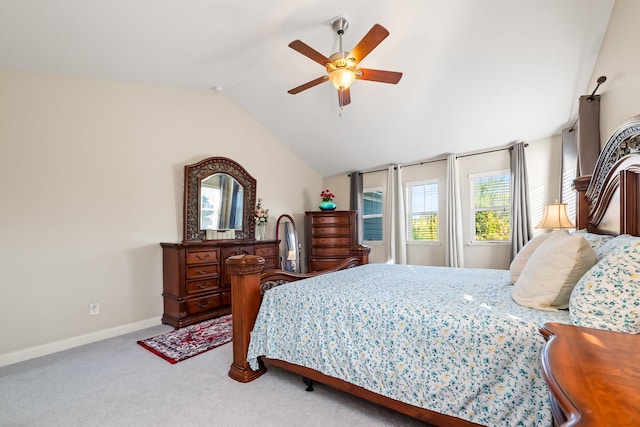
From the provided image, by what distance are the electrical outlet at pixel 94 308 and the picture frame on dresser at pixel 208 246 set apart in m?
0.68

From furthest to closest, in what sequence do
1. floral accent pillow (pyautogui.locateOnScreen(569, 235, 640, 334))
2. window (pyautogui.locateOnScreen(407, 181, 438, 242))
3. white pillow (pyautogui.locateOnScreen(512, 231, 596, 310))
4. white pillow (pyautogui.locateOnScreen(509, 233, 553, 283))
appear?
window (pyautogui.locateOnScreen(407, 181, 438, 242))
white pillow (pyautogui.locateOnScreen(509, 233, 553, 283))
white pillow (pyautogui.locateOnScreen(512, 231, 596, 310))
floral accent pillow (pyautogui.locateOnScreen(569, 235, 640, 334))

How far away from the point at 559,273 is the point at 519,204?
310 centimetres

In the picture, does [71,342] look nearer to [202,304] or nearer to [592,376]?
[202,304]

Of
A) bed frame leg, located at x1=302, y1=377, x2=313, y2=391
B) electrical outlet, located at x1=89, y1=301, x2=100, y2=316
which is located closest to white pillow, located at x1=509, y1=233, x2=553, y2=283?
bed frame leg, located at x1=302, y1=377, x2=313, y2=391

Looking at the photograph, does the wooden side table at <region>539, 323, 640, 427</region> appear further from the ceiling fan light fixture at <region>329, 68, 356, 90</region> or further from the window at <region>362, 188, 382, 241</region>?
the window at <region>362, 188, 382, 241</region>

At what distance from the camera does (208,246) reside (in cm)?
368

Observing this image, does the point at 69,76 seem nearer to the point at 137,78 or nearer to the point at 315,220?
the point at 137,78

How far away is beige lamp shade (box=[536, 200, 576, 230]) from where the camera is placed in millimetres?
3072

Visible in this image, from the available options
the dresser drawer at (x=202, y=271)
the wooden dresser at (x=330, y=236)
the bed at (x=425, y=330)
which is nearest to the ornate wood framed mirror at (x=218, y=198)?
the dresser drawer at (x=202, y=271)

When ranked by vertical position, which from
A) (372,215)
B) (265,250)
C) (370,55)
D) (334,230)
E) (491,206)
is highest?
(370,55)

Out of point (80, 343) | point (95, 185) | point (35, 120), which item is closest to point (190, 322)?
point (80, 343)

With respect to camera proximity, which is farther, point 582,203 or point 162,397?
point 582,203

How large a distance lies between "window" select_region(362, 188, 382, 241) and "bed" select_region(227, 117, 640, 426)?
303 cm

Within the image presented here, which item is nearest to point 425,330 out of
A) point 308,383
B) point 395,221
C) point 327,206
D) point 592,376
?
point 592,376
